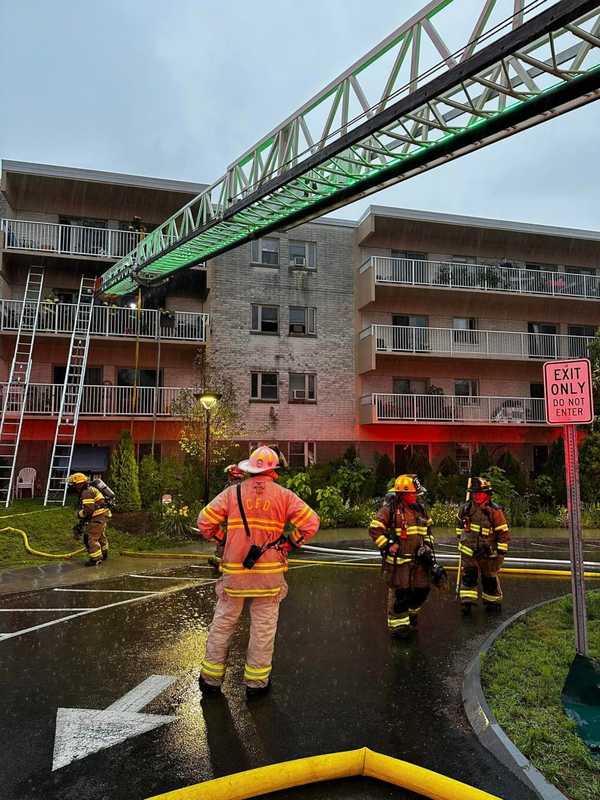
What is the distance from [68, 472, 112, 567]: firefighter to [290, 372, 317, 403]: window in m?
12.5

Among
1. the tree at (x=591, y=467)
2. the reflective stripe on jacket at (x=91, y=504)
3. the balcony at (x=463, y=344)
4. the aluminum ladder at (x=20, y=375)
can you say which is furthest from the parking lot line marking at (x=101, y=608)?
the balcony at (x=463, y=344)

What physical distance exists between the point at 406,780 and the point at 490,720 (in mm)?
915

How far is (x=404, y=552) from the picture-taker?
20.0 feet

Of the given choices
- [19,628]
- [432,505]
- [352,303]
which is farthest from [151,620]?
[352,303]

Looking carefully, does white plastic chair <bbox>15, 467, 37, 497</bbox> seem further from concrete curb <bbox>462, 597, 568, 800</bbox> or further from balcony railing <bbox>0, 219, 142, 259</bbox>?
concrete curb <bbox>462, 597, 568, 800</bbox>

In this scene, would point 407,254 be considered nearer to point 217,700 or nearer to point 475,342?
point 475,342

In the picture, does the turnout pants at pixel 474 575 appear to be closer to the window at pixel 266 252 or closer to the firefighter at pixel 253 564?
the firefighter at pixel 253 564

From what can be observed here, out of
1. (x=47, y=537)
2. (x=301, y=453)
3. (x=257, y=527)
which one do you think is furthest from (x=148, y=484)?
(x=257, y=527)

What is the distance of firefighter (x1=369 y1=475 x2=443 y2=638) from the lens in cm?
609

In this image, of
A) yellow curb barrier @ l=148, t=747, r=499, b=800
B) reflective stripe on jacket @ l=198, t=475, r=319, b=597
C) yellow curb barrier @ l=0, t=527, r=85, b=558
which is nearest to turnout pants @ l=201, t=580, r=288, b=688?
reflective stripe on jacket @ l=198, t=475, r=319, b=597

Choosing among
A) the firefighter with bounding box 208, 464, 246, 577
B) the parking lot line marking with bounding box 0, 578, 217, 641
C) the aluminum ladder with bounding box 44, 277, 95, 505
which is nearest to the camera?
the parking lot line marking with bounding box 0, 578, 217, 641

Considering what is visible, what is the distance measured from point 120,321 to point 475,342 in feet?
44.2

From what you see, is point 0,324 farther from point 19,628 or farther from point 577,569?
point 577,569

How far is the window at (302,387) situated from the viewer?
74.0 feet
